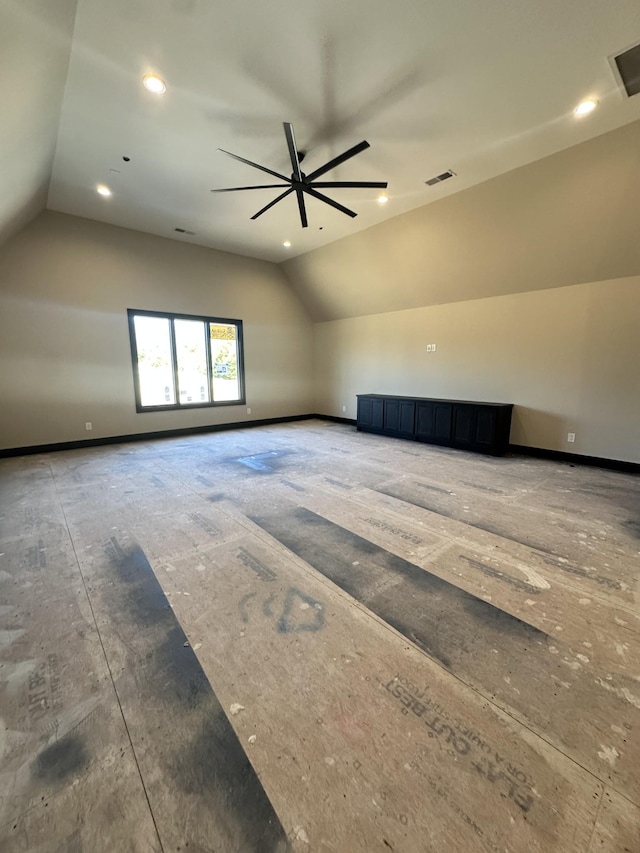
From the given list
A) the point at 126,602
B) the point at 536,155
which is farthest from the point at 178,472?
the point at 536,155

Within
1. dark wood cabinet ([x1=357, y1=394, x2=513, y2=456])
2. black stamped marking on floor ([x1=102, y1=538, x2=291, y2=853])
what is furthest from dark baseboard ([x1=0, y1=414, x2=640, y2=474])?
black stamped marking on floor ([x1=102, y1=538, x2=291, y2=853])

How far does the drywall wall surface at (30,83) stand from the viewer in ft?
7.08

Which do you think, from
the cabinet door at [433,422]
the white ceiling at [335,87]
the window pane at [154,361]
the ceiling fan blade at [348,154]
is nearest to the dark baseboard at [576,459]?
the cabinet door at [433,422]

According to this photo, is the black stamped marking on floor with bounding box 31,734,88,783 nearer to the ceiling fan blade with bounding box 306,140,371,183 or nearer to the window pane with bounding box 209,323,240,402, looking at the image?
the ceiling fan blade with bounding box 306,140,371,183

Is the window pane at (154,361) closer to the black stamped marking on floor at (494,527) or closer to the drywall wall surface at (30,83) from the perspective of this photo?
the drywall wall surface at (30,83)

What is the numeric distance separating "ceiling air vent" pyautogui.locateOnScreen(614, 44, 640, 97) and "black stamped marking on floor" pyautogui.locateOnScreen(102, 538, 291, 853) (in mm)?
4775

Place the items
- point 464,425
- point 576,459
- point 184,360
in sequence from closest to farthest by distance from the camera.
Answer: point 576,459 < point 464,425 < point 184,360

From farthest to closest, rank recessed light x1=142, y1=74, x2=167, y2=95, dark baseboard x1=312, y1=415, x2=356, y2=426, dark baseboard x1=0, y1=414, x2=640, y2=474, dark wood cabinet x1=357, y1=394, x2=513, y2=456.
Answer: dark baseboard x1=312, y1=415, x2=356, y2=426 → dark wood cabinet x1=357, y1=394, x2=513, y2=456 → dark baseboard x1=0, y1=414, x2=640, y2=474 → recessed light x1=142, y1=74, x2=167, y2=95

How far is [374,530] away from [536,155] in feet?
14.1

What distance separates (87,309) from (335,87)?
4998 millimetres

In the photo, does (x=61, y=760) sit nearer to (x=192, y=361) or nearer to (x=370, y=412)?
(x=370, y=412)

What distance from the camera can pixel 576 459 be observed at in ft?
16.3

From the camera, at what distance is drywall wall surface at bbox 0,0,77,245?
2158 mm

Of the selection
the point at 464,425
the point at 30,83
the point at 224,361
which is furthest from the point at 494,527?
the point at 224,361
